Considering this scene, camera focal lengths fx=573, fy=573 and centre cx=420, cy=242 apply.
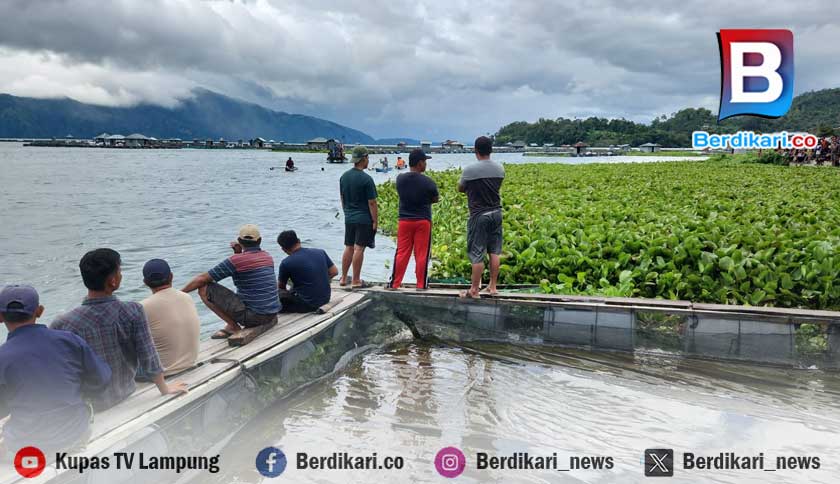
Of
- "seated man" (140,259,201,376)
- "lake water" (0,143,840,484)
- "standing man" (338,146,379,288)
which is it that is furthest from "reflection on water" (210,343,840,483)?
"standing man" (338,146,379,288)

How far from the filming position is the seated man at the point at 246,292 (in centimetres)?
609

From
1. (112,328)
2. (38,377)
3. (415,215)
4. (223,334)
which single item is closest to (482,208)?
(415,215)

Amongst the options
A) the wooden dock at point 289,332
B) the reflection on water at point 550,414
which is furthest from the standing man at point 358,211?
the reflection on water at point 550,414

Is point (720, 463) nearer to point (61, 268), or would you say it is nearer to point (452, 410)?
point (452, 410)

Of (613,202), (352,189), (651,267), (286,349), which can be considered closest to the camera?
(286,349)

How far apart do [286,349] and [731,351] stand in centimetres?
520

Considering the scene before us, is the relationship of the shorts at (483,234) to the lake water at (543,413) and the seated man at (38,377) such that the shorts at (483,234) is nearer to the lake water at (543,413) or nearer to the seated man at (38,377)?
the lake water at (543,413)

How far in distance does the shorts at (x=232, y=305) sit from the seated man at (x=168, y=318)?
1170mm

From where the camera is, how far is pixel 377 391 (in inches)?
243

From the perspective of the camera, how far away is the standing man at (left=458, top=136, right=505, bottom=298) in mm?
7543

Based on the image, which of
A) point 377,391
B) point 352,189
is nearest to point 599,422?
point 377,391

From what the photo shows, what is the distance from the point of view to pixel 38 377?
3338mm

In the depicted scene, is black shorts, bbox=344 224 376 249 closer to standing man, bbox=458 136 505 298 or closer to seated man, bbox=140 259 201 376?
standing man, bbox=458 136 505 298

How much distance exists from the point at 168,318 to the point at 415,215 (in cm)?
382
